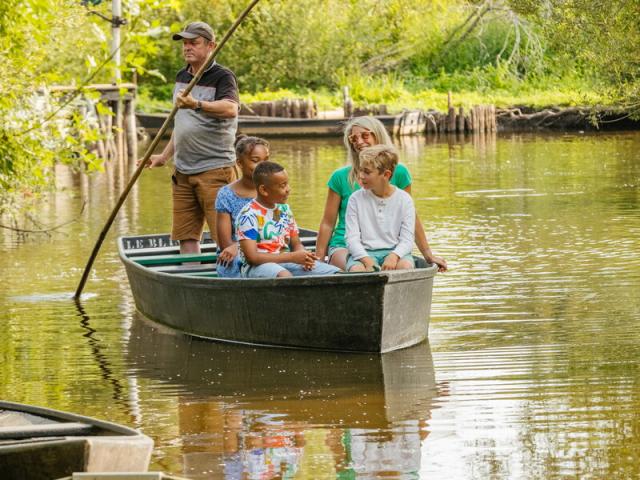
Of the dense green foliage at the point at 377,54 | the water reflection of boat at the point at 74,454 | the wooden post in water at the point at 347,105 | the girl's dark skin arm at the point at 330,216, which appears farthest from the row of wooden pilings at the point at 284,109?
the water reflection of boat at the point at 74,454

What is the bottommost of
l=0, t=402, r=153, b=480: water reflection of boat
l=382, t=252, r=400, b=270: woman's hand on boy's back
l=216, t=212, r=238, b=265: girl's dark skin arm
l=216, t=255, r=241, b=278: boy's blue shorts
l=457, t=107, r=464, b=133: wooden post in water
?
l=457, t=107, r=464, b=133: wooden post in water

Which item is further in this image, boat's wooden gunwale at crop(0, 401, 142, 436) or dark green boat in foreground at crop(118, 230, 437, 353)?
dark green boat in foreground at crop(118, 230, 437, 353)

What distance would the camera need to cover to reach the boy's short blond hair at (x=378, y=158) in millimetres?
8859

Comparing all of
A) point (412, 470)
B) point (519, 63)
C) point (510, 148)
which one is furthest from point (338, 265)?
point (519, 63)

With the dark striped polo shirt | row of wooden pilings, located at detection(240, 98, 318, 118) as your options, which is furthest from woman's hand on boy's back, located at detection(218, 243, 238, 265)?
row of wooden pilings, located at detection(240, 98, 318, 118)

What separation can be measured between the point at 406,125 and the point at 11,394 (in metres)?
27.4

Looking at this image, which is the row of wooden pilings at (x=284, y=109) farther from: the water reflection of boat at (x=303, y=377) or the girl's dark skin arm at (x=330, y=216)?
the girl's dark skin arm at (x=330, y=216)

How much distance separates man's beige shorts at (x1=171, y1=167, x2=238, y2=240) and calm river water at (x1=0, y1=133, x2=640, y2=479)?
2.54ft

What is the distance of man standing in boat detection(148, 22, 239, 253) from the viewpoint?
403 inches

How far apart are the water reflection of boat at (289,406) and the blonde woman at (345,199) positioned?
2.20 feet

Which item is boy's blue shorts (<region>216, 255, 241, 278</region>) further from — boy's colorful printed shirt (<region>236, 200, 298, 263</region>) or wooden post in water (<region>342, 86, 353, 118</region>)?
wooden post in water (<region>342, 86, 353, 118</region>)

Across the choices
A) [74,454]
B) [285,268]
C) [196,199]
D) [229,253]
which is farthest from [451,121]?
[74,454]

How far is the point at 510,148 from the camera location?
96.5ft

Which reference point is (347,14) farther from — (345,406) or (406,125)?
(345,406)
